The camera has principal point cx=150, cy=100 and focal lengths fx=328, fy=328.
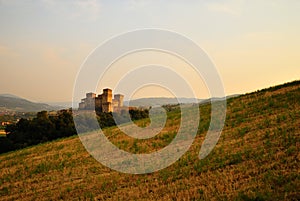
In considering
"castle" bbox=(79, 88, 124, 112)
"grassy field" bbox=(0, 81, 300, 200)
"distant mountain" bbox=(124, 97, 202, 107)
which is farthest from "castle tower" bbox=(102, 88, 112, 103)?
"grassy field" bbox=(0, 81, 300, 200)

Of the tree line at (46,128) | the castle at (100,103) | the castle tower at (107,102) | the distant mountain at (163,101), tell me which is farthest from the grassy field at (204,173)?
the castle tower at (107,102)

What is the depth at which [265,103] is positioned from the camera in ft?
92.9

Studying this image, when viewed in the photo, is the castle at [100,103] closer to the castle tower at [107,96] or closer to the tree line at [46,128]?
the castle tower at [107,96]

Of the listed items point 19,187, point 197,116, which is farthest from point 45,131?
point 19,187

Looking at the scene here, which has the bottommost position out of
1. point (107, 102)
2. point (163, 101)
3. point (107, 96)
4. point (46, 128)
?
point (46, 128)

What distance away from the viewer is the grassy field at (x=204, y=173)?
10.5 metres

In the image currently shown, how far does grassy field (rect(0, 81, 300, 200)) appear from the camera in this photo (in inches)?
415

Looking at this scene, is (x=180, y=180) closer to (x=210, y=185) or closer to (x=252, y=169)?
(x=210, y=185)

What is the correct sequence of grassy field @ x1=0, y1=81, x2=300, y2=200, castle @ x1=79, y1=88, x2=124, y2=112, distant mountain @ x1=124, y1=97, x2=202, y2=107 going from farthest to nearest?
castle @ x1=79, y1=88, x2=124, y2=112, distant mountain @ x1=124, y1=97, x2=202, y2=107, grassy field @ x1=0, y1=81, x2=300, y2=200

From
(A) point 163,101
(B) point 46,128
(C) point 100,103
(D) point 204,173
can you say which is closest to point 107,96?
A: (C) point 100,103

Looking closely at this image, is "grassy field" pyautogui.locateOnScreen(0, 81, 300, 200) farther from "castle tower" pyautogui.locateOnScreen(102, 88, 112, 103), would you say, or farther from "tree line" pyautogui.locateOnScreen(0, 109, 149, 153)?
"castle tower" pyautogui.locateOnScreen(102, 88, 112, 103)

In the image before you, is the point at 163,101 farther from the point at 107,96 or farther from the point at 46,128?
the point at 46,128

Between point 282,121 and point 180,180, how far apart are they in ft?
32.4

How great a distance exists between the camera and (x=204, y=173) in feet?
43.7
